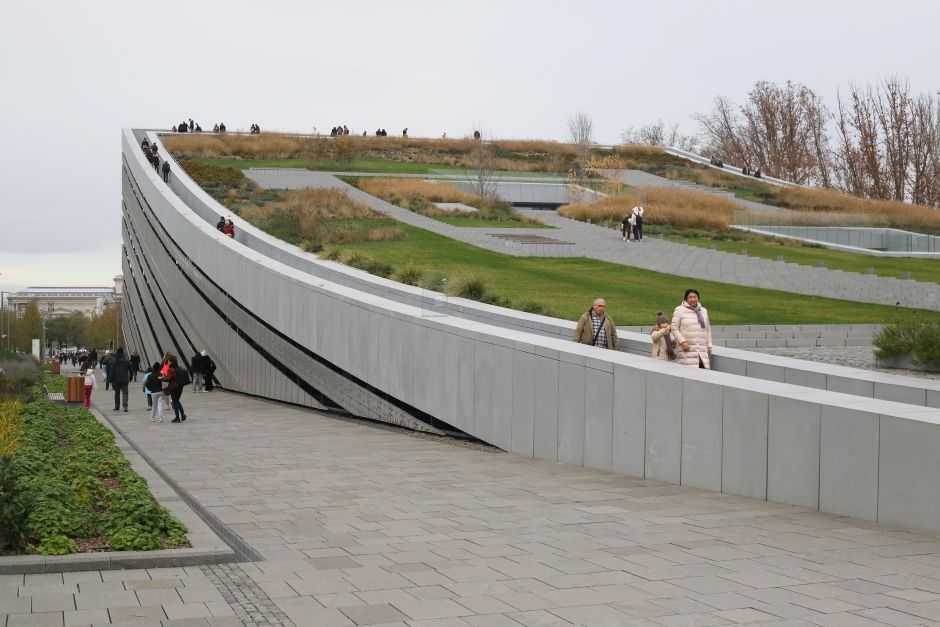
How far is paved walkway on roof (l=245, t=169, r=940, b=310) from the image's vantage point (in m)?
24.0

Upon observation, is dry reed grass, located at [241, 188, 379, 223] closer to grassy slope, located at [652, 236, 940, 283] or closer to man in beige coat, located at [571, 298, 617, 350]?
grassy slope, located at [652, 236, 940, 283]

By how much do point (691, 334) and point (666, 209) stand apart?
97.5 ft

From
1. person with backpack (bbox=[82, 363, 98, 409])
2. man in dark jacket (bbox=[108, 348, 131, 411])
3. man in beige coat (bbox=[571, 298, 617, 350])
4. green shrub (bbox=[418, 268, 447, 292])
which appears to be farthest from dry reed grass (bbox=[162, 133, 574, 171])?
man in beige coat (bbox=[571, 298, 617, 350])

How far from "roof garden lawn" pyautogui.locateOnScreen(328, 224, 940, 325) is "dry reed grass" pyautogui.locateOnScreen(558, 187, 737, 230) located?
1229 centimetres

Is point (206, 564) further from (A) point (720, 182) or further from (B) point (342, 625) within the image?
(A) point (720, 182)

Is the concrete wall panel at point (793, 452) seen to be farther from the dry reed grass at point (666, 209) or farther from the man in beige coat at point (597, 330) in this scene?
the dry reed grass at point (666, 209)

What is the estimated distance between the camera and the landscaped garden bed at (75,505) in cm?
711

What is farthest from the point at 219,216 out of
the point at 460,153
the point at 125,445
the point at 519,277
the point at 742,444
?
the point at 460,153

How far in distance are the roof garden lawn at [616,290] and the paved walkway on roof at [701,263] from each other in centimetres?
102

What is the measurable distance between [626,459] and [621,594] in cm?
482

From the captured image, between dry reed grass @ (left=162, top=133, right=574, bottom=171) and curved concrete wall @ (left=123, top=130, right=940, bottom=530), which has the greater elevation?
dry reed grass @ (left=162, top=133, right=574, bottom=171)

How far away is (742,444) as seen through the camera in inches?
373

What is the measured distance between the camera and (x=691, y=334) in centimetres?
1232

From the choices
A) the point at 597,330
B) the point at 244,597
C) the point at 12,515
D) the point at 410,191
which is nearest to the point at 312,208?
the point at 410,191
